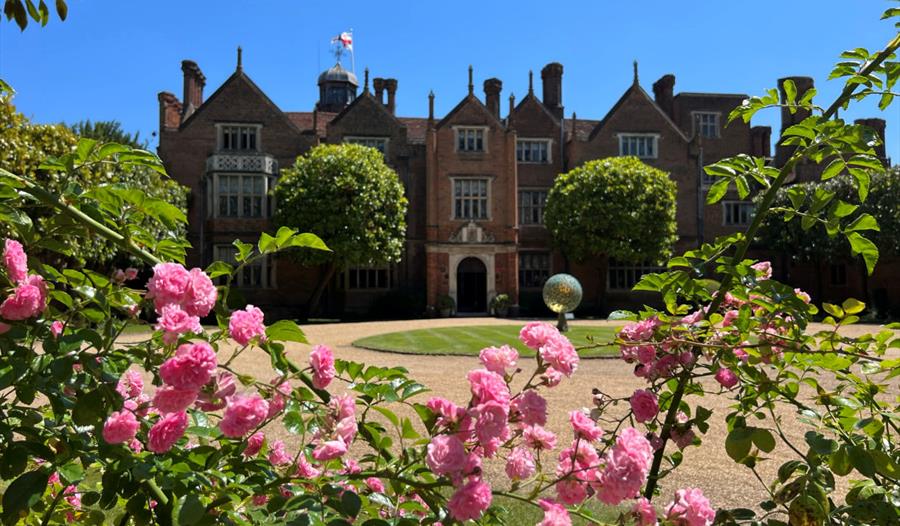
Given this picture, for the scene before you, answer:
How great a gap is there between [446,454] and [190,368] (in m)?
0.57

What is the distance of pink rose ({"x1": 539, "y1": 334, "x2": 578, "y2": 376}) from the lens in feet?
4.94

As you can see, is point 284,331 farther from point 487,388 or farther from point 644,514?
point 644,514

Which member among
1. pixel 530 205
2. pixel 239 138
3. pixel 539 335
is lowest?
pixel 539 335

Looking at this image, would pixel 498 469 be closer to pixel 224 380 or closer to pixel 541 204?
pixel 224 380

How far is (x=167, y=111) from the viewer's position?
26938 mm

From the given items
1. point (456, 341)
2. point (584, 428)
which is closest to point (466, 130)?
point (456, 341)

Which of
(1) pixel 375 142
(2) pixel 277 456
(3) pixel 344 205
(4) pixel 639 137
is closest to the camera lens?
(2) pixel 277 456

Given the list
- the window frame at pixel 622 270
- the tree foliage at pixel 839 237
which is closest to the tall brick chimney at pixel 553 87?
the window frame at pixel 622 270

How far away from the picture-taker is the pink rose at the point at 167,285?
1406 mm

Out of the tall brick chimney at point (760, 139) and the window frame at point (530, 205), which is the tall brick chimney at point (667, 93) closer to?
the tall brick chimney at point (760, 139)

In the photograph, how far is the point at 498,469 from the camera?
16.9 ft

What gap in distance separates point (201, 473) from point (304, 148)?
2724cm

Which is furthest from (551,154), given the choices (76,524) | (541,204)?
(76,524)

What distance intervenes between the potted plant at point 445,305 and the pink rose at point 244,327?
24.7m
